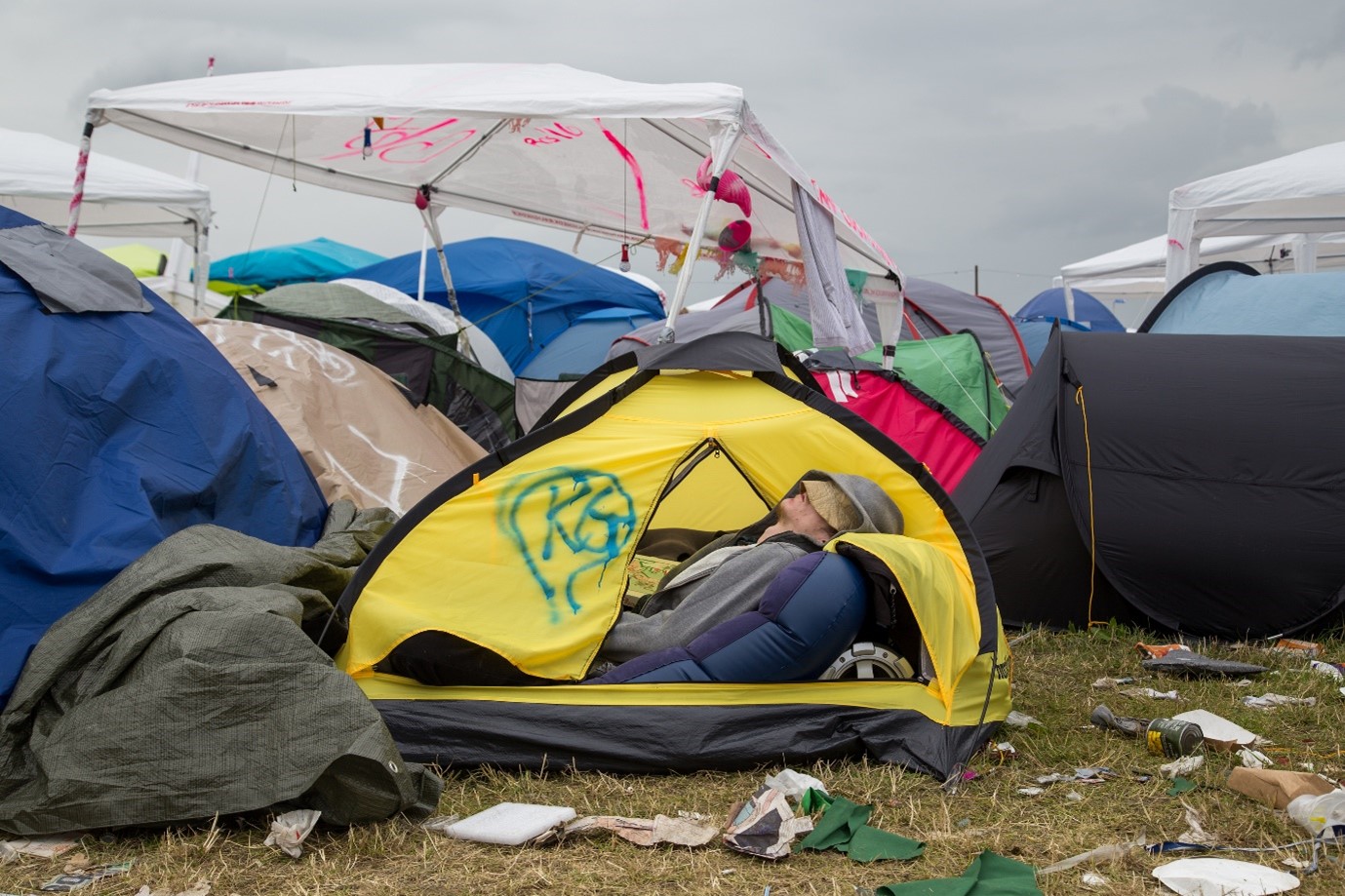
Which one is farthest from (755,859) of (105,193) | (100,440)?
(105,193)

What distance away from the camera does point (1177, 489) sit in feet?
15.5

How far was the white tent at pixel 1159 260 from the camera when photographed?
52.2 ft

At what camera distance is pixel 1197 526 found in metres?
4.64

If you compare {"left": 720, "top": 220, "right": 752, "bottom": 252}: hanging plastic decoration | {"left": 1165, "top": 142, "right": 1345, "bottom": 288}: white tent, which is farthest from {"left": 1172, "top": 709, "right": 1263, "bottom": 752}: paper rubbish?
{"left": 1165, "top": 142, "right": 1345, "bottom": 288}: white tent

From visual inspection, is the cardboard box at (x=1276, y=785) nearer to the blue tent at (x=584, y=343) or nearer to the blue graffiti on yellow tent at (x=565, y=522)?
the blue graffiti on yellow tent at (x=565, y=522)

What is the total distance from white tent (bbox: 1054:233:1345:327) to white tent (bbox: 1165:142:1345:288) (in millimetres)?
4198

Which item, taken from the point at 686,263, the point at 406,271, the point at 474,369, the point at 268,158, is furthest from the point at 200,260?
the point at 686,263

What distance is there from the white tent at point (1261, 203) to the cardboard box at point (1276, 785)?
7.06 meters

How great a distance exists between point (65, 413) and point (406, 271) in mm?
11047

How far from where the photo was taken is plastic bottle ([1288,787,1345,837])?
2674 millimetres

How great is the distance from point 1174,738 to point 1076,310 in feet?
52.5

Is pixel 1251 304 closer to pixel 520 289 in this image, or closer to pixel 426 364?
pixel 426 364

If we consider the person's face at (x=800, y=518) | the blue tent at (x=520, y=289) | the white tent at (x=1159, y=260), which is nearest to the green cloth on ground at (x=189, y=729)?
the person's face at (x=800, y=518)

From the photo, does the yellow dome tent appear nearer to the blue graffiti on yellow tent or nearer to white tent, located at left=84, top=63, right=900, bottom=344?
the blue graffiti on yellow tent
